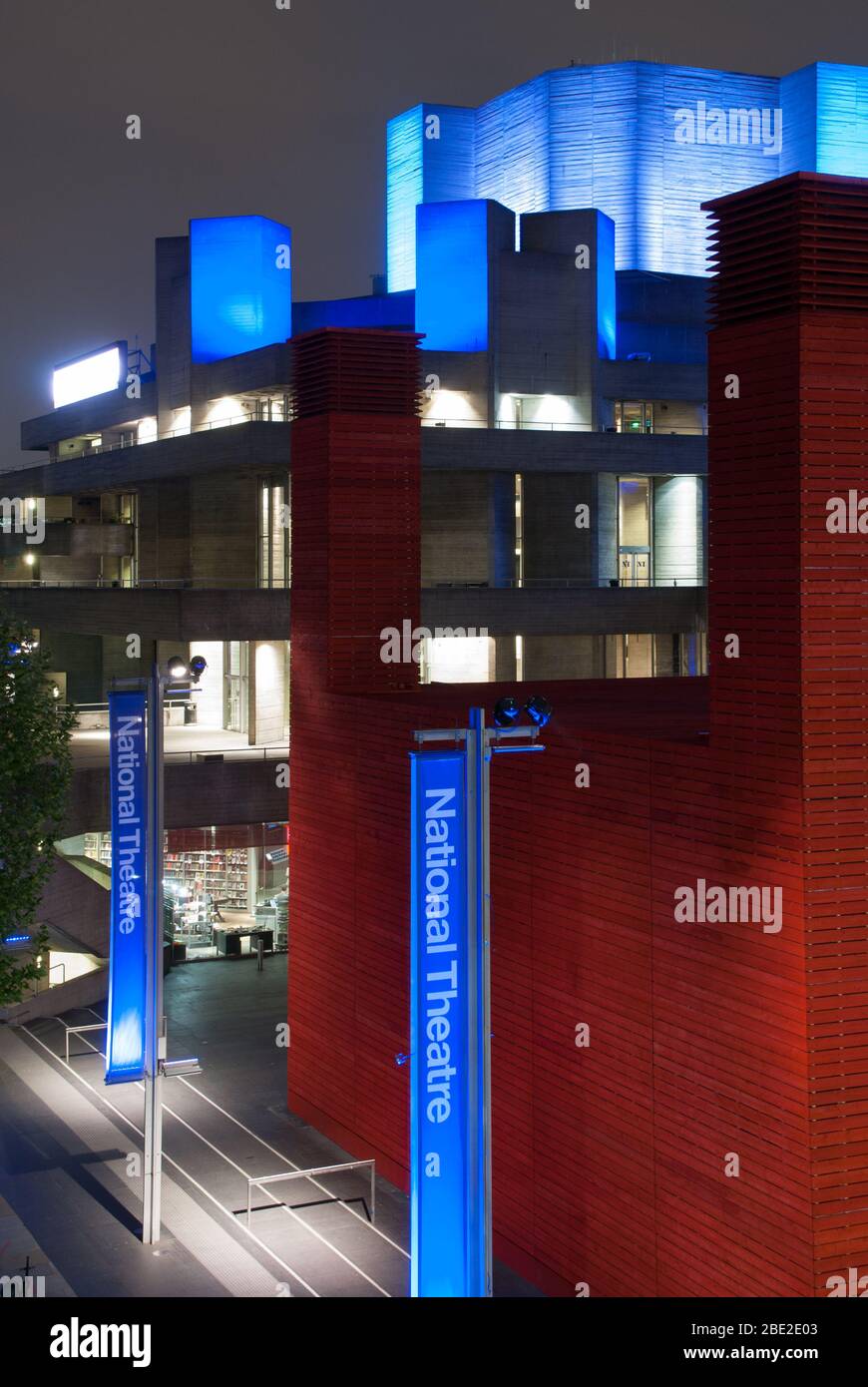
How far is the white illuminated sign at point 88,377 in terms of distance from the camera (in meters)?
56.4

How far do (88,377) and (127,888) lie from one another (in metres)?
44.0

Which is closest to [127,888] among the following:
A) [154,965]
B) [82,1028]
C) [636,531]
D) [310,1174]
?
[154,965]

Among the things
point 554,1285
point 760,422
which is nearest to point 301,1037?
point 554,1285

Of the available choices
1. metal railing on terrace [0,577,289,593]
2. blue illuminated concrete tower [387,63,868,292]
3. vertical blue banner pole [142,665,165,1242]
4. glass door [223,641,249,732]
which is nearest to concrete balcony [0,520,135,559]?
metal railing on terrace [0,577,289,593]

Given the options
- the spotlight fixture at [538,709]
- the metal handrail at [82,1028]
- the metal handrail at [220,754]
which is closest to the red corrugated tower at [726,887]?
the spotlight fixture at [538,709]

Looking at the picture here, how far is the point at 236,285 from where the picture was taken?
153 feet

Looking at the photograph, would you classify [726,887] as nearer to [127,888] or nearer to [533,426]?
[127,888]

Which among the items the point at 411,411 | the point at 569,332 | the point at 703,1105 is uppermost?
the point at 569,332

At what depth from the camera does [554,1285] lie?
15.8 metres

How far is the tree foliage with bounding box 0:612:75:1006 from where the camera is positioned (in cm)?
1825

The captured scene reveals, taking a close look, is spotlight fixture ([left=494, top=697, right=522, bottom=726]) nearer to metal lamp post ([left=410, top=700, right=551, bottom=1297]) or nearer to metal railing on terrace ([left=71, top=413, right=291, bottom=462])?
metal lamp post ([left=410, top=700, right=551, bottom=1297])

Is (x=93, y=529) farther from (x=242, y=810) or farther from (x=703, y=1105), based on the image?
(x=703, y=1105)
